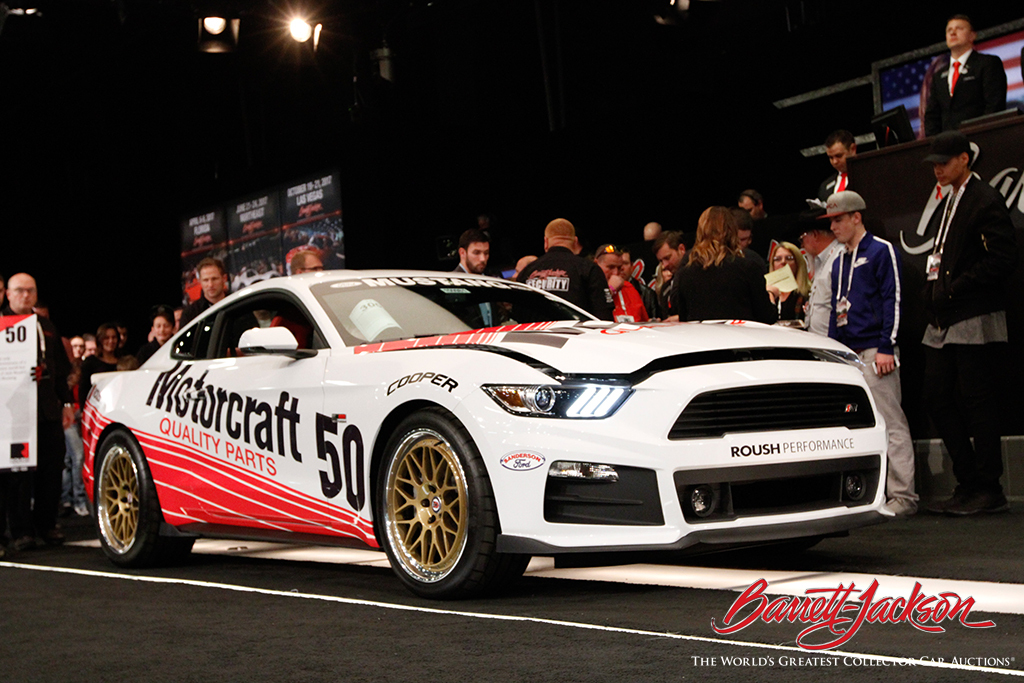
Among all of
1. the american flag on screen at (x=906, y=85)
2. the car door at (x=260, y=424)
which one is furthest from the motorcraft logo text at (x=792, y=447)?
the american flag on screen at (x=906, y=85)

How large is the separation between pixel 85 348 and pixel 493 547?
11.3 meters

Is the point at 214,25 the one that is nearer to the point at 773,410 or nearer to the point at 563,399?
the point at 563,399

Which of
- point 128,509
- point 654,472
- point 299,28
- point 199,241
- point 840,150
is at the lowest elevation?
point 128,509

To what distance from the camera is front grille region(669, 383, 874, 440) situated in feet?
14.2

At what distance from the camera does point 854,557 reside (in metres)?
5.23

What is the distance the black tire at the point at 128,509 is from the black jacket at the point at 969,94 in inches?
238

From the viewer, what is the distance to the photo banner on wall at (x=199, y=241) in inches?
874

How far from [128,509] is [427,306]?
2356 millimetres

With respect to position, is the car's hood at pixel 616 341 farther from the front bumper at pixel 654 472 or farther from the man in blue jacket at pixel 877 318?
the man in blue jacket at pixel 877 318

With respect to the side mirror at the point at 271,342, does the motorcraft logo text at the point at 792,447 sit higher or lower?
lower

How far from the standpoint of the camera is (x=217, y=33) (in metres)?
14.0

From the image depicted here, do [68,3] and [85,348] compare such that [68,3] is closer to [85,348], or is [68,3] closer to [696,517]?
[85,348]

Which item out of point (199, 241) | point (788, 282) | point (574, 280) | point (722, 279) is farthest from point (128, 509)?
point (199, 241)

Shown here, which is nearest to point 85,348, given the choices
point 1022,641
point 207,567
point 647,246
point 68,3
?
point 68,3
